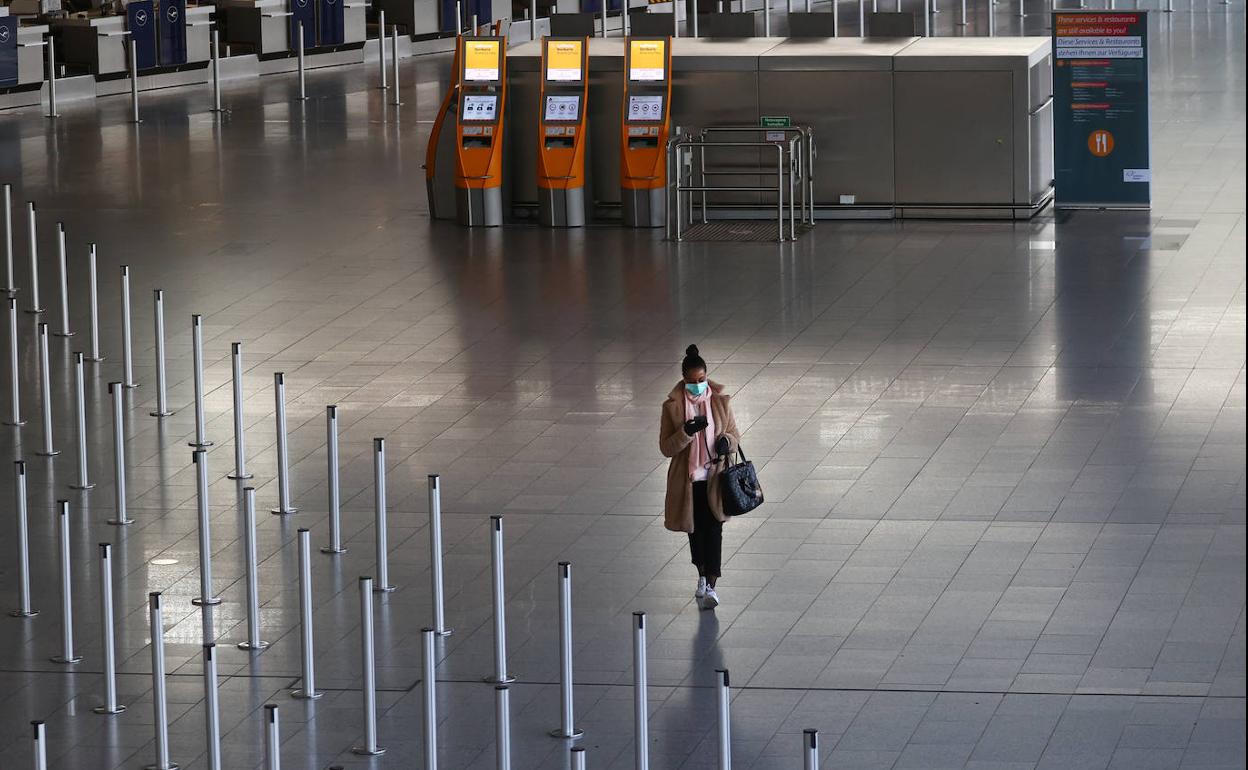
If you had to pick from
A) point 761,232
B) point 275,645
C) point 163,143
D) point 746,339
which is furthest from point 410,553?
point 163,143

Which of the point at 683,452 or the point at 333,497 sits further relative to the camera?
the point at 333,497

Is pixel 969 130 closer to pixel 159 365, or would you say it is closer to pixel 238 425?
pixel 159 365

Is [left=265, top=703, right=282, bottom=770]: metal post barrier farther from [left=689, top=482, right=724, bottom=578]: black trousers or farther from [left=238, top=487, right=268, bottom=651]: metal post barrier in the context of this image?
[left=689, top=482, right=724, bottom=578]: black trousers

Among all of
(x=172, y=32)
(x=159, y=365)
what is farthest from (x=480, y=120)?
(x=172, y=32)

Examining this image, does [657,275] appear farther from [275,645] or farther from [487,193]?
[275,645]

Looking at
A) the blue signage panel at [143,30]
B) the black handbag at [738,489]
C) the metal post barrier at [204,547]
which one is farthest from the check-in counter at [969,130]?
the blue signage panel at [143,30]

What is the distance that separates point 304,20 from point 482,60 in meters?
14.5

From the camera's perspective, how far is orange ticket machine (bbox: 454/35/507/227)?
21125mm

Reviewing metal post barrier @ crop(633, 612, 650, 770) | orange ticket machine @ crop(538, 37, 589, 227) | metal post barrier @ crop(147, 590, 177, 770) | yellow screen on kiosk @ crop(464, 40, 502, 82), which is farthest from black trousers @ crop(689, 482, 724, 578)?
yellow screen on kiosk @ crop(464, 40, 502, 82)

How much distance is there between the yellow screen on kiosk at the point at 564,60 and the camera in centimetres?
2100

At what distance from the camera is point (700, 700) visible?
9.10m

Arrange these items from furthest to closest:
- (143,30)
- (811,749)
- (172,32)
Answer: (172,32), (143,30), (811,749)

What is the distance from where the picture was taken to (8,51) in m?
30.1

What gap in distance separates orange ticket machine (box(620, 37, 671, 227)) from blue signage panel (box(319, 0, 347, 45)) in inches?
607
